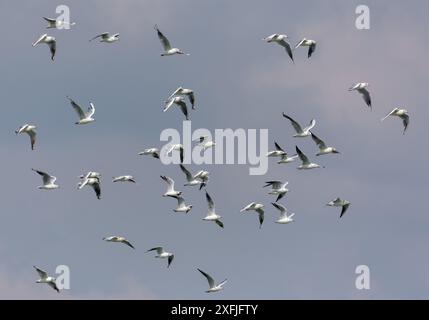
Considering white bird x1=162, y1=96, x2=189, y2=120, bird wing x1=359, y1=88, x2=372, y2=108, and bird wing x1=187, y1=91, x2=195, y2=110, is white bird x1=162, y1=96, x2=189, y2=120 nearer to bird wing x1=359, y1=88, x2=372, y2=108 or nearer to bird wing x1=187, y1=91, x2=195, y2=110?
bird wing x1=187, y1=91, x2=195, y2=110

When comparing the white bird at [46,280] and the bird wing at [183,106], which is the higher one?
the bird wing at [183,106]

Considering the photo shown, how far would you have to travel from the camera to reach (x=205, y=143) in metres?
90.3

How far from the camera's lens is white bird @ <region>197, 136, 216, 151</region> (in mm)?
90250

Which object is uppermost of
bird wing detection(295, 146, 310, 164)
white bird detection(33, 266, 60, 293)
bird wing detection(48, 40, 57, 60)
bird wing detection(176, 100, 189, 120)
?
bird wing detection(48, 40, 57, 60)

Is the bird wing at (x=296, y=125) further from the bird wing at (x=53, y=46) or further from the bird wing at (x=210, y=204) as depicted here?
the bird wing at (x=53, y=46)

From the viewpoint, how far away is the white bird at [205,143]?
90.2 metres

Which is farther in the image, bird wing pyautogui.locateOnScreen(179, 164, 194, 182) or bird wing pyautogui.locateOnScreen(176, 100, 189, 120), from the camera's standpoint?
bird wing pyautogui.locateOnScreen(176, 100, 189, 120)

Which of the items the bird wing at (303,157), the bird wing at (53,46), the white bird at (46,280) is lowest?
the white bird at (46,280)

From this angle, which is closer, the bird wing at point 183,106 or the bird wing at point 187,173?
the bird wing at point 187,173

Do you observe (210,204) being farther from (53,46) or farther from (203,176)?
(53,46)

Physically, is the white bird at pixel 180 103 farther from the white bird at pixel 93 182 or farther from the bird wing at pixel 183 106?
the white bird at pixel 93 182

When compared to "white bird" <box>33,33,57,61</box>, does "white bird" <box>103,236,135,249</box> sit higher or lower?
lower
